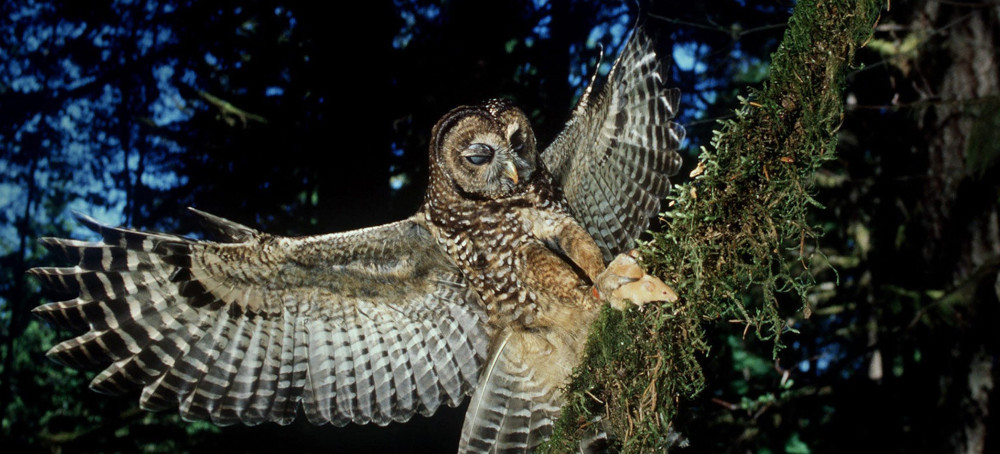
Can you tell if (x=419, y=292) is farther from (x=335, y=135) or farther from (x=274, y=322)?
(x=335, y=135)

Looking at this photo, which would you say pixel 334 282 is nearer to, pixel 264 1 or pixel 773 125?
pixel 773 125

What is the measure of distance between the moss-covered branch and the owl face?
1.10 meters

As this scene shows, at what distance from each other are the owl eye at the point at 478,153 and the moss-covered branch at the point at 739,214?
3.74ft

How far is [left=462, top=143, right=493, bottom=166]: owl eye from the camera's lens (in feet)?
8.25

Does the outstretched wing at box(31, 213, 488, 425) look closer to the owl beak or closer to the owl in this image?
the owl

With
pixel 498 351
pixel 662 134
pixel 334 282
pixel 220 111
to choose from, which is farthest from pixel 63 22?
pixel 662 134

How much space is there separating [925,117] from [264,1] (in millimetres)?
4667

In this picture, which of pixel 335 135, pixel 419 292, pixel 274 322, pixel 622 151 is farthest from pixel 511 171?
pixel 335 135

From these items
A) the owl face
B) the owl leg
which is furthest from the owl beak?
the owl leg

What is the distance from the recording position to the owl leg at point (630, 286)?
1.45 meters

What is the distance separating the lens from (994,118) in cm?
331

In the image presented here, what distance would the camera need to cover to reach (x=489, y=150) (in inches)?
98.9

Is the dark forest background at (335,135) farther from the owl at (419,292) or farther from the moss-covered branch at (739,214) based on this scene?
the moss-covered branch at (739,214)

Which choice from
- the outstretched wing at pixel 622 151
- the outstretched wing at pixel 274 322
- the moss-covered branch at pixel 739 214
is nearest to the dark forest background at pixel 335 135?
the outstretched wing at pixel 622 151
